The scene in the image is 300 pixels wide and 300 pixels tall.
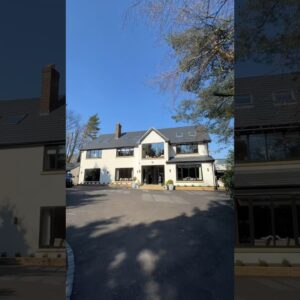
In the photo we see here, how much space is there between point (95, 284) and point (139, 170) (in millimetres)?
874

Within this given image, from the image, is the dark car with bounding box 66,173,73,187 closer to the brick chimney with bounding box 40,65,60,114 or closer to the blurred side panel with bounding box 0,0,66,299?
the blurred side panel with bounding box 0,0,66,299

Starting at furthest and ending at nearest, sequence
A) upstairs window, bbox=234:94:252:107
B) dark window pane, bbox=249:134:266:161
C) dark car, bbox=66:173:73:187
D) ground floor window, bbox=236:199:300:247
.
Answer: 1. dark car, bbox=66:173:73:187
2. upstairs window, bbox=234:94:252:107
3. dark window pane, bbox=249:134:266:161
4. ground floor window, bbox=236:199:300:247

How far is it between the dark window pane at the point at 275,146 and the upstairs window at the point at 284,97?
0.55 ft

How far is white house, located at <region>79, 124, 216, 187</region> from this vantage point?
7.02 feet

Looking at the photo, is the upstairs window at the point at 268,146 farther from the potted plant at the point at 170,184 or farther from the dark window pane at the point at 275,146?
the potted plant at the point at 170,184

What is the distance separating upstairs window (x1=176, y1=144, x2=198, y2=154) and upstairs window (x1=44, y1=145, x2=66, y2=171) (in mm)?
793

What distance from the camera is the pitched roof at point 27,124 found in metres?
1.66

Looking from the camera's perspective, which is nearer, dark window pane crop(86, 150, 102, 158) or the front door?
the front door

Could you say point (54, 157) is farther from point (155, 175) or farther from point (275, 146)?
point (275, 146)

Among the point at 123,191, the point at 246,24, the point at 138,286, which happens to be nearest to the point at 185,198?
the point at 123,191

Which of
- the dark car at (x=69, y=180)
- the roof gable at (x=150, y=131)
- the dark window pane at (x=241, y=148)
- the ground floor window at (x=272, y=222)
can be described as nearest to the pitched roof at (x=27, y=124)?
the dark car at (x=69, y=180)

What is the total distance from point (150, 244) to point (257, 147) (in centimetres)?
102

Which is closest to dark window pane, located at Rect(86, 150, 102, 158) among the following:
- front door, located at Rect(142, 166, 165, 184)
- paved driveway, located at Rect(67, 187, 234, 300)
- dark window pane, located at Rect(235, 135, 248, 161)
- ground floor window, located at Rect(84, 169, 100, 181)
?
ground floor window, located at Rect(84, 169, 100, 181)

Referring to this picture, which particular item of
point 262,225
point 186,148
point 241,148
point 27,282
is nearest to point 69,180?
point 27,282
